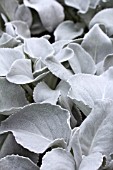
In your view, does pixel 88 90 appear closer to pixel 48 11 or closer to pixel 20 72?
pixel 20 72

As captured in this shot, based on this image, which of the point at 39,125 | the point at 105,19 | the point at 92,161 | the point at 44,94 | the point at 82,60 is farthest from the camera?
the point at 105,19

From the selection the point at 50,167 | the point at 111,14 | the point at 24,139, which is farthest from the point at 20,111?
the point at 111,14

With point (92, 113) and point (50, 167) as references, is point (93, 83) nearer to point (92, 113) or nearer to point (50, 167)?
point (92, 113)

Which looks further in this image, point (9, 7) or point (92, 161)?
point (9, 7)

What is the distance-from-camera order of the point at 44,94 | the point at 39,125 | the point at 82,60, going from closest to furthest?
1. the point at 39,125
2. the point at 44,94
3. the point at 82,60

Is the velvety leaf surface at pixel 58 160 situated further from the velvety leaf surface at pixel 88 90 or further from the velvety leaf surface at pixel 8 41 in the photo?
the velvety leaf surface at pixel 8 41

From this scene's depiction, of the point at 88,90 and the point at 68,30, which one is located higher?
the point at 88,90

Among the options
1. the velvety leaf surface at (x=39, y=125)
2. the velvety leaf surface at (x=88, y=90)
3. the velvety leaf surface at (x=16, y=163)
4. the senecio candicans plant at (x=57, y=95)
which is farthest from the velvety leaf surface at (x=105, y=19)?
the velvety leaf surface at (x=16, y=163)

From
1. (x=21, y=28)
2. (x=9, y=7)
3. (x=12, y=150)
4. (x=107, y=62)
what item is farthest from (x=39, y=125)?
(x=9, y=7)
